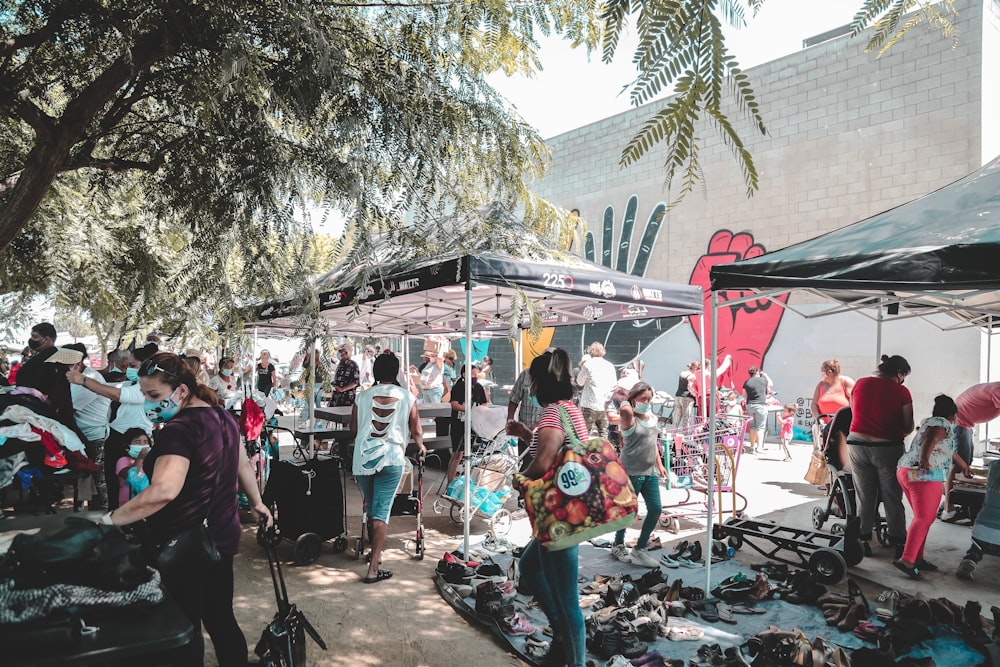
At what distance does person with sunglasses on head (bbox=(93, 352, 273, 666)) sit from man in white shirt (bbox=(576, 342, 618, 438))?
5.65 meters

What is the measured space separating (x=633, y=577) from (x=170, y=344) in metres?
4.03

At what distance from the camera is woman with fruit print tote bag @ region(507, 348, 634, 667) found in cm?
312

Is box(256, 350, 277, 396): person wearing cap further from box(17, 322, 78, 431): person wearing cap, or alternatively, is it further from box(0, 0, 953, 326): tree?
box(0, 0, 953, 326): tree

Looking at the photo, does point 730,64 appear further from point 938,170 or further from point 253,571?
point 938,170

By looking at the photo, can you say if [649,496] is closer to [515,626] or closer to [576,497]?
[515,626]

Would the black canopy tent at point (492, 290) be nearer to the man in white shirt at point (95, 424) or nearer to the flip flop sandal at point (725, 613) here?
the man in white shirt at point (95, 424)

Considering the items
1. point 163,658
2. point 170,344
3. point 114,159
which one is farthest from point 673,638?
point 114,159

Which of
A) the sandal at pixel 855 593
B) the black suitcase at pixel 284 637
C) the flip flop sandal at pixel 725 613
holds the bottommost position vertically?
the flip flop sandal at pixel 725 613

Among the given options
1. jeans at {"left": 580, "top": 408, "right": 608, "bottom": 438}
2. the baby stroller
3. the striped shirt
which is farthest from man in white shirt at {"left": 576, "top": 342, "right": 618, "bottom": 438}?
the striped shirt

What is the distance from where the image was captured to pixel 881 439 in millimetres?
5516

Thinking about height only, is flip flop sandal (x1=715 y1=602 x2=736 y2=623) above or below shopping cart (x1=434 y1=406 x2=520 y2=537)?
below

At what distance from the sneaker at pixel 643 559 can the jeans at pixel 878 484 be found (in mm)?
2028

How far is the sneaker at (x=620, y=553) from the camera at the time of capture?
552cm

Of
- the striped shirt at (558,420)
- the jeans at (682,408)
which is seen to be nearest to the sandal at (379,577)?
the striped shirt at (558,420)
